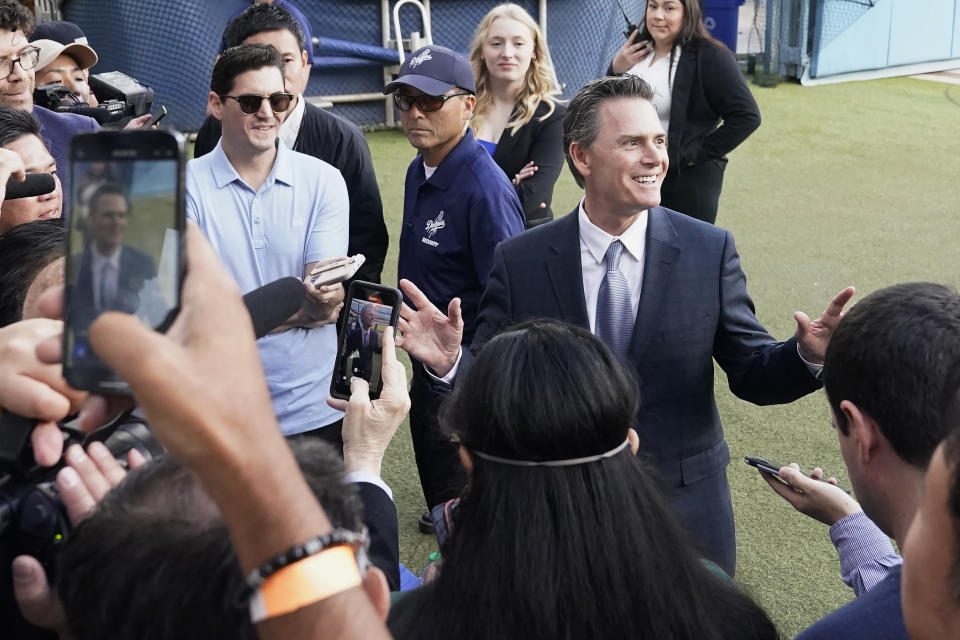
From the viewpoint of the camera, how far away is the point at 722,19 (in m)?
12.4

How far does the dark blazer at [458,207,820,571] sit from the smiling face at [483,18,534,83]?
1940 millimetres

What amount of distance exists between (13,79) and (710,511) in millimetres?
3202

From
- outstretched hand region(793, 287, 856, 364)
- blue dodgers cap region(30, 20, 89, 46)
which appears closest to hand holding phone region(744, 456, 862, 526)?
outstretched hand region(793, 287, 856, 364)

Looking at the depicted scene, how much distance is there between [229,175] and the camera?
329cm

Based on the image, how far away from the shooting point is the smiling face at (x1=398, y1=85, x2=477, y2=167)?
3746 mm

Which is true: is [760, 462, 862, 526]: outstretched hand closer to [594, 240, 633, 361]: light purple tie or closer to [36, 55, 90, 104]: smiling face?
[594, 240, 633, 361]: light purple tie

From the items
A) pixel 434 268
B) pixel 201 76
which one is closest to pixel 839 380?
pixel 434 268

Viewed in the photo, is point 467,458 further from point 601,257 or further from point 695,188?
point 695,188

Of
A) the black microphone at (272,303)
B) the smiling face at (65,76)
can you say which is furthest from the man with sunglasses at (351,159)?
the black microphone at (272,303)

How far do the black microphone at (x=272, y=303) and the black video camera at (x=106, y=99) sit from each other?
11.9 feet

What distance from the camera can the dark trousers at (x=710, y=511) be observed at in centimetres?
265

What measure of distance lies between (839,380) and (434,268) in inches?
78.0

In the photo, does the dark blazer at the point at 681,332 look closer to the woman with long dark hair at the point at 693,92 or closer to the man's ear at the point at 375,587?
the man's ear at the point at 375,587

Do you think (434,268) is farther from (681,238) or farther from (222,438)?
(222,438)
